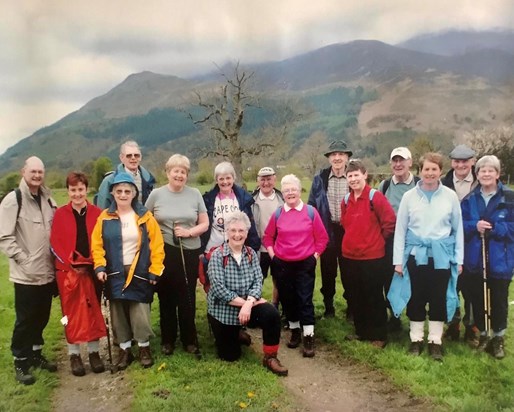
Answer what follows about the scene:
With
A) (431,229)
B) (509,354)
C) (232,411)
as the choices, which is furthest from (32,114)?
(509,354)

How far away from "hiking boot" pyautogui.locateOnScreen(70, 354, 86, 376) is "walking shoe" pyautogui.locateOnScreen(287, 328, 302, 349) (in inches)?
95.1

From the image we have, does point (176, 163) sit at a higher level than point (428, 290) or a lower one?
higher

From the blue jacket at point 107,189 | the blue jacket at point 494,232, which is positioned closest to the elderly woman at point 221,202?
the blue jacket at point 107,189

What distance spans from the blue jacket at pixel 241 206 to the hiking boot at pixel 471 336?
2821mm

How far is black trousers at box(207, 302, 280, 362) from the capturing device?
15.8 feet

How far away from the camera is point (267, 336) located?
4.85m

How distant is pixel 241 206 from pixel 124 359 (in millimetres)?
2244

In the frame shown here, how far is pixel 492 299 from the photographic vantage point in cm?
507

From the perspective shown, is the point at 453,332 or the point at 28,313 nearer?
the point at 28,313

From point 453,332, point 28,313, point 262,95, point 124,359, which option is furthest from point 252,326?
point 262,95

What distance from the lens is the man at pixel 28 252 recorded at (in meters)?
4.52

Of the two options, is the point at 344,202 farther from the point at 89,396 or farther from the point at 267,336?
the point at 89,396

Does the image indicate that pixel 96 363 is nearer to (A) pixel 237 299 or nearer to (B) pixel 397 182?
(A) pixel 237 299

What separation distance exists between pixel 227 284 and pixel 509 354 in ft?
10.9
